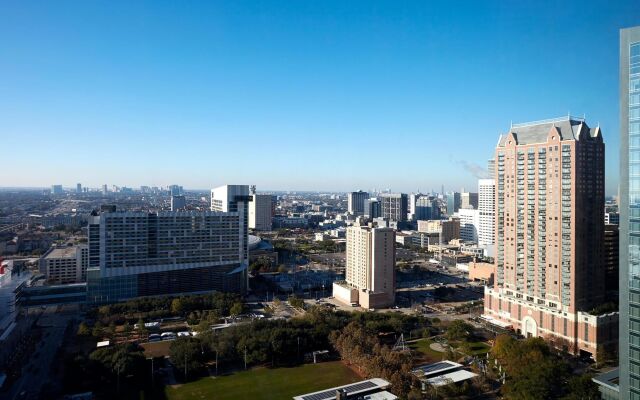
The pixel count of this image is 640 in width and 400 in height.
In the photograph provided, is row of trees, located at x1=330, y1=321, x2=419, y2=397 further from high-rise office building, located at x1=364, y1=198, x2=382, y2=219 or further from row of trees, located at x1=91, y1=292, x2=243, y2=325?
high-rise office building, located at x1=364, y1=198, x2=382, y2=219

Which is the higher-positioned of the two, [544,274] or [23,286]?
[544,274]

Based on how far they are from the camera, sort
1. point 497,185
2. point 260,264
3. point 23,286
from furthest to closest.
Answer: point 260,264, point 23,286, point 497,185

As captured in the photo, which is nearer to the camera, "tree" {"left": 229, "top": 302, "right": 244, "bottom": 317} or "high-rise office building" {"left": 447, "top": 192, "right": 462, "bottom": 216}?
"tree" {"left": 229, "top": 302, "right": 244, "bottom": 317}

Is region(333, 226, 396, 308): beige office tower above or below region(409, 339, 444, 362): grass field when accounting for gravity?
above

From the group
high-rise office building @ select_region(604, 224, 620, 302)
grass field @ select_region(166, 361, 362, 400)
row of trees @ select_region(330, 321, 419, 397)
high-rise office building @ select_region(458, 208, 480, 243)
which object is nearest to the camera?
row of trees @ select_region(330, 321, 419, 397)

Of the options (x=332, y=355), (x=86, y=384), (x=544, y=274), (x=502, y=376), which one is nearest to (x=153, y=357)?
(x=86, y=384)

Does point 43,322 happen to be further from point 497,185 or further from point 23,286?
Result: point 497,185

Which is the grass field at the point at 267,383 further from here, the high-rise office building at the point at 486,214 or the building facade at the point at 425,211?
the building facade at the point at 425,211

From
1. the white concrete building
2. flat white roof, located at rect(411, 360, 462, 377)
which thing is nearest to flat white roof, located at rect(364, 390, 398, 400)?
flat white roof, located at rect(411, 360, 462, 377)
